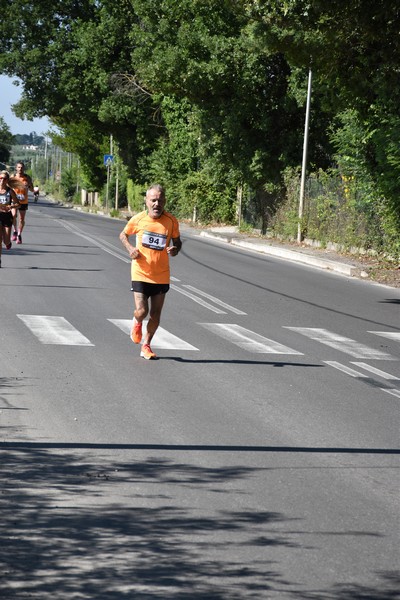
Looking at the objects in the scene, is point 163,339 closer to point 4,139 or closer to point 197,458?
point 197,458

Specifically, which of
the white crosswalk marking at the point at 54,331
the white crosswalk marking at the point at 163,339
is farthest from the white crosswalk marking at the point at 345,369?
the white crosswalk marking at the point at 54,331

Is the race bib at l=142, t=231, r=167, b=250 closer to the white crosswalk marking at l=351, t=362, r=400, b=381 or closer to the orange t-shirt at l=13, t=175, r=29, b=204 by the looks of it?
the white crosswalk marking at l=351, t=362, r=400, b=381

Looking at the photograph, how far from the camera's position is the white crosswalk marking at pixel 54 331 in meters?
12.4

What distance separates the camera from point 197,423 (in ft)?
27.5

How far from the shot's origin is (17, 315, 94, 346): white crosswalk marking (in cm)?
1243

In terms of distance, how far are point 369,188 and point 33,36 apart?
39337mm


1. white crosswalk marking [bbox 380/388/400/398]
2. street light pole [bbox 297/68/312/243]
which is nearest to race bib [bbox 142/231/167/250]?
white crosswalk marking [bbox 380/388/400/398]

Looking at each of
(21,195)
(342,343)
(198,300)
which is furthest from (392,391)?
(21,195)

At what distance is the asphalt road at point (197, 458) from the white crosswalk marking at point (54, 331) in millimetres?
38

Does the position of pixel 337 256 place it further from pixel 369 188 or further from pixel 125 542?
pixel 125 542

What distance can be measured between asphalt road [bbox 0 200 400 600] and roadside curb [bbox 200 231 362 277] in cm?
1112

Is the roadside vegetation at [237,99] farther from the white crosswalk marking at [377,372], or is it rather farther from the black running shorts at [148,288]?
the white crosswalk marking at [377,372]

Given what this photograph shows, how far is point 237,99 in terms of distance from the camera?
40.1 metres

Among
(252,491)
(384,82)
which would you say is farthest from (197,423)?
(384,82)
